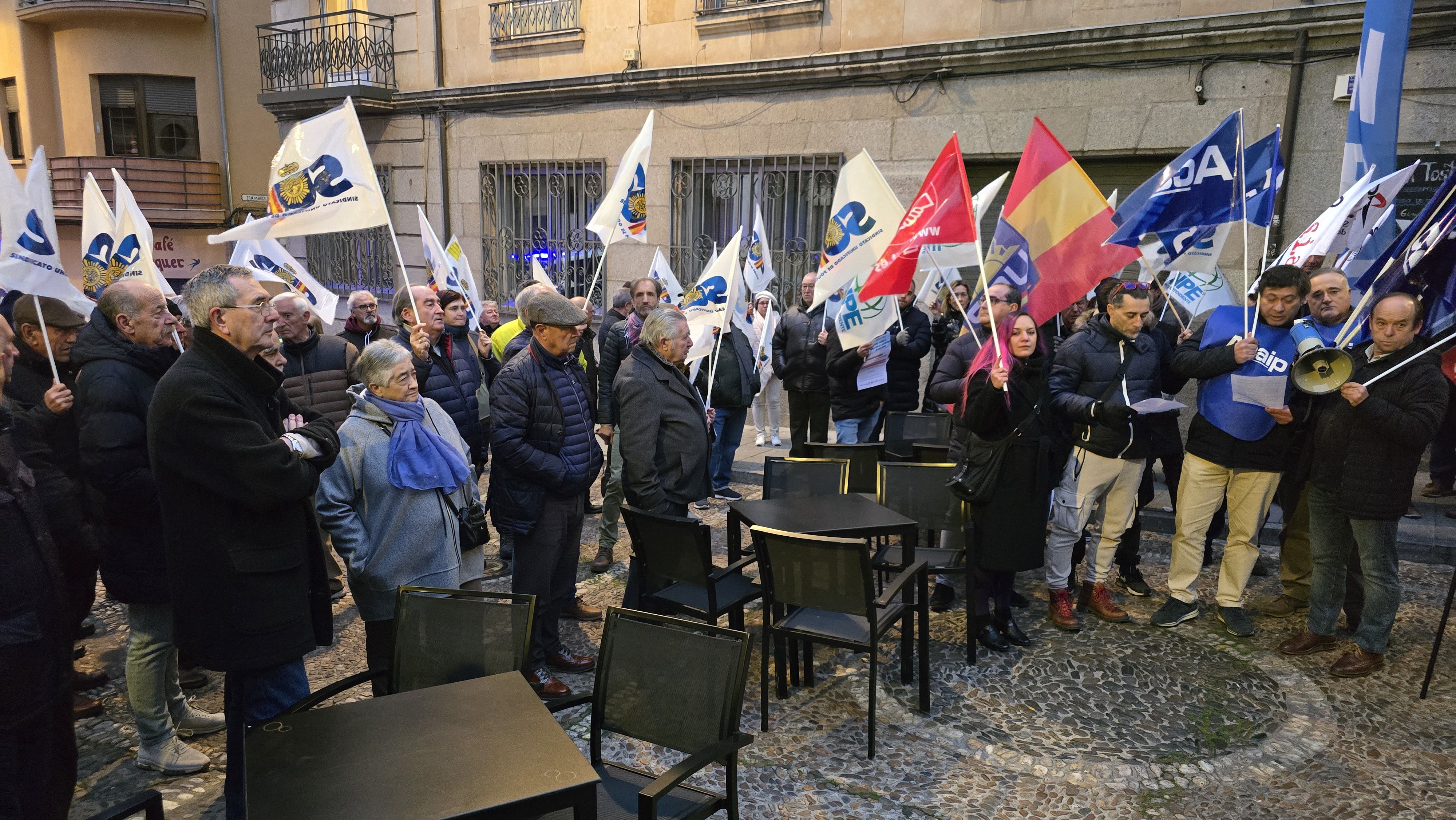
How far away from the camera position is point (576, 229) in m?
14.1

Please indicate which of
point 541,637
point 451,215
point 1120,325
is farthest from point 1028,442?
point 451,215

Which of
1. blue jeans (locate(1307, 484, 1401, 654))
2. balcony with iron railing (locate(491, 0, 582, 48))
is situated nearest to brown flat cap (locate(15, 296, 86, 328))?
blue jeans (locate(1307, 484, 1401, 654))

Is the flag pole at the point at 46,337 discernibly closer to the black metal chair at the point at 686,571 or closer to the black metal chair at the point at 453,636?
the black metal chair at the point at 453,636

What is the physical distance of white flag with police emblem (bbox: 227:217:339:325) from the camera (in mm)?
7449

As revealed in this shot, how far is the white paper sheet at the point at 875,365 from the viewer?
788cm

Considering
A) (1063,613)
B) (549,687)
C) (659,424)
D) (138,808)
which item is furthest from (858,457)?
(138,808)

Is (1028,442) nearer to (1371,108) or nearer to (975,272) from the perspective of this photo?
(1371,108)

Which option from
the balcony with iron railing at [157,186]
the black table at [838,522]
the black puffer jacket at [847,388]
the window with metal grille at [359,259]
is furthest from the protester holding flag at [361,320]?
the balcony with iron railing at [157,186]

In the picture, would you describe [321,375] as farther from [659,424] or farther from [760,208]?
[760,208]

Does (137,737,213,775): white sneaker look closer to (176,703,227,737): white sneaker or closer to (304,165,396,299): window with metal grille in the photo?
(176,703,227,737): white sneaker

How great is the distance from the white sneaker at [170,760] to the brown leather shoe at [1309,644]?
5598mm

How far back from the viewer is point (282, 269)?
7.78 meters

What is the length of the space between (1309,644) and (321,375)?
6.25 m

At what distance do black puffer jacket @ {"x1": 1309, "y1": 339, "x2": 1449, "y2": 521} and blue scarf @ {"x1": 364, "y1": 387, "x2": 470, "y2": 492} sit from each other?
179 inches
